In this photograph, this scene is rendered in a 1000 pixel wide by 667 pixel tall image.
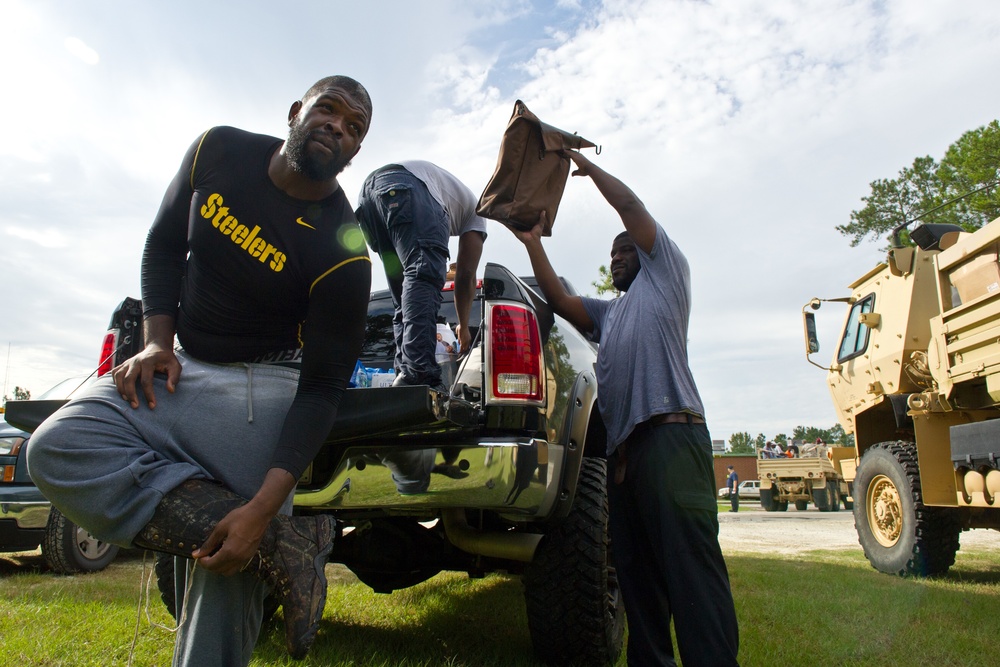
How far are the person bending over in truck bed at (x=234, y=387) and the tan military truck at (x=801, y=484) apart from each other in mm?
19607

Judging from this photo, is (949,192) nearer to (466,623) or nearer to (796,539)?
(796,539)

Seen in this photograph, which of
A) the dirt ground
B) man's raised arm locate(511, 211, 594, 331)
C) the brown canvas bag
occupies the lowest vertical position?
the dirt ground

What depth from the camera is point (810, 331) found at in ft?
23.4

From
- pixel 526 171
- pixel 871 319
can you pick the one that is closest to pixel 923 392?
pixel 871 319

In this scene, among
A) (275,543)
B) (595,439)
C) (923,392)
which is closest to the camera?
(275,543)

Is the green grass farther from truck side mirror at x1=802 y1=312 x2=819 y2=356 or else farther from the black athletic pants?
truck side mirror at x1=802 y1=312 x2=819 y2=356

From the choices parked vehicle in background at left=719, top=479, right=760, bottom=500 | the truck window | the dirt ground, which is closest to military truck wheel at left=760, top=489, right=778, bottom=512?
the dirt ground

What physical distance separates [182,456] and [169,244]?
2.05ft

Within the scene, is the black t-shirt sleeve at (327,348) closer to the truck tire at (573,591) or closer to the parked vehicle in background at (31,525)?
the truck tire at (573,591)

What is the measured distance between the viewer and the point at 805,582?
5363mm

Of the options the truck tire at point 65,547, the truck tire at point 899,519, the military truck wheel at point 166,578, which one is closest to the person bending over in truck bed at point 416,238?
the military truck wheel at point 166,578

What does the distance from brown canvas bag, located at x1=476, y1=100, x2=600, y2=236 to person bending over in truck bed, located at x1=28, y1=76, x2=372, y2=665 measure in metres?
1.05

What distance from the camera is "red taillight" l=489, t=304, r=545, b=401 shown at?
2500 mm

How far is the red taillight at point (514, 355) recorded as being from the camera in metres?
2.50
